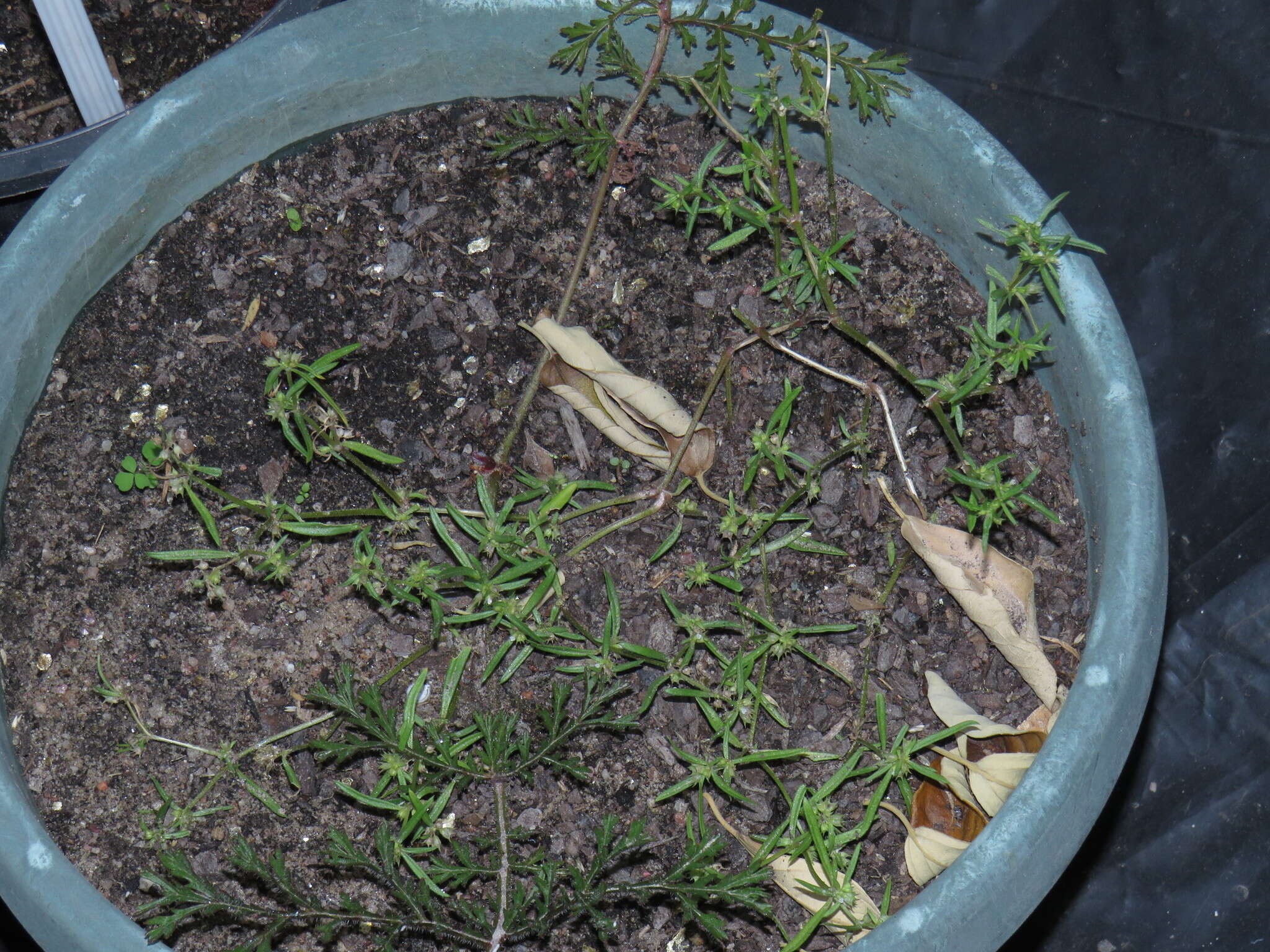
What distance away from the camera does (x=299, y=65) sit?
1.69 meters

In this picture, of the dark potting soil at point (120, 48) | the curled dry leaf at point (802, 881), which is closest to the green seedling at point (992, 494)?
the curled dry leaf at point (802, 881)

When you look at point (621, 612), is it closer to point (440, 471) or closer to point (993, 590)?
point (440, 471)

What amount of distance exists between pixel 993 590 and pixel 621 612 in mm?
524

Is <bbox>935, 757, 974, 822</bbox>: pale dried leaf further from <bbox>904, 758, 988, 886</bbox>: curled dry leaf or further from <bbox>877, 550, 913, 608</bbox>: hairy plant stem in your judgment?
<bbox>877, 550, 913, 608</bbox>: hairy plant stem

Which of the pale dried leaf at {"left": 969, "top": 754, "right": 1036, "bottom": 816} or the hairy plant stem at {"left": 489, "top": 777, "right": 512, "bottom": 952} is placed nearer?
the hairy plant stem at {"left": 489, "top": 777, "right": 512, "bottom": 952}

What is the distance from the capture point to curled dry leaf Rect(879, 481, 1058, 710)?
1.55m

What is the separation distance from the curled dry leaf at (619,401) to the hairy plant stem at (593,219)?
Result: 0.03m

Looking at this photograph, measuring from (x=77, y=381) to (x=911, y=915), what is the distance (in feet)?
4.58

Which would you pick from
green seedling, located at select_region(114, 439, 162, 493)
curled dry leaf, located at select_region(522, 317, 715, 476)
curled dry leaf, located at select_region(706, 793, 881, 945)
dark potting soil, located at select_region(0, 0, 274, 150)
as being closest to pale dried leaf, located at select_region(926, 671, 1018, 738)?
curled dry leaf, located at select_region(706, 793, 881, 945)

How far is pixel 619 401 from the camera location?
165cm

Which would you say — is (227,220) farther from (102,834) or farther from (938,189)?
(938,189)

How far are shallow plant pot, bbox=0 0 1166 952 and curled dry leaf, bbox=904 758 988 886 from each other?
118 mm

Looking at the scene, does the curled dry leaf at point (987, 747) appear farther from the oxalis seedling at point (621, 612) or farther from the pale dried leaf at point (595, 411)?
the pale dried leaf at point (595, 411)

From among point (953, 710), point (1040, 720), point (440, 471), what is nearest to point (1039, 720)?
point (1040, 720)
